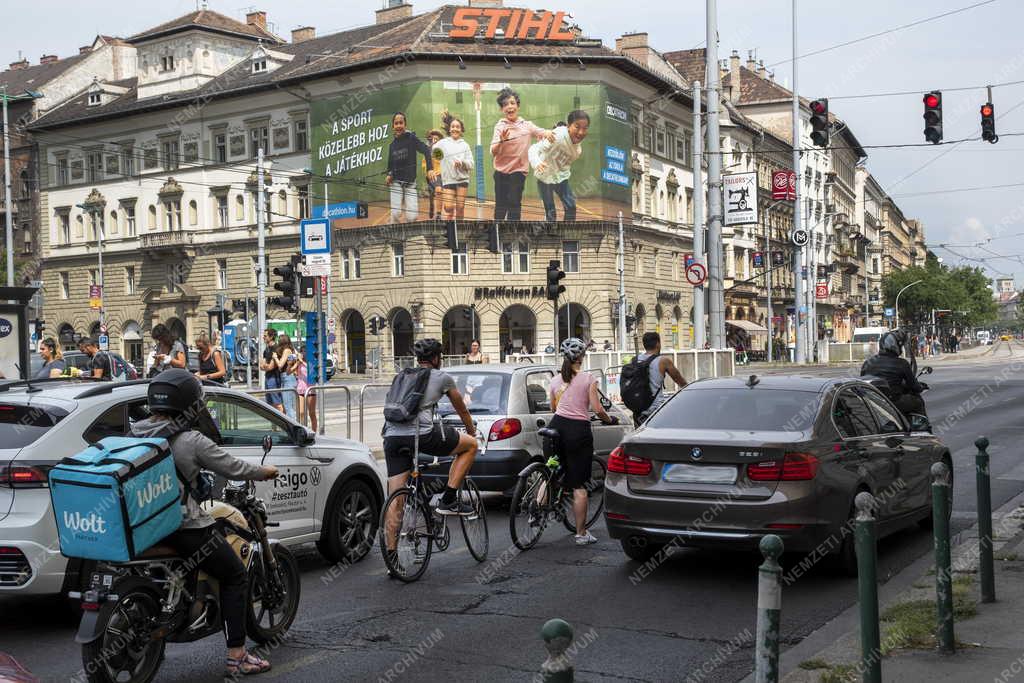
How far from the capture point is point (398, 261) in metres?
57.2

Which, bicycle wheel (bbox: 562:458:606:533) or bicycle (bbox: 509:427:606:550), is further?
bicycle wheel (bbox: 562:458:606:533)

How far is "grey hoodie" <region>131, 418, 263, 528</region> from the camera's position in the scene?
5645 millimetres

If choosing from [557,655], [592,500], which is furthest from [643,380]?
[557,655]

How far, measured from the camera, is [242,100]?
206ft

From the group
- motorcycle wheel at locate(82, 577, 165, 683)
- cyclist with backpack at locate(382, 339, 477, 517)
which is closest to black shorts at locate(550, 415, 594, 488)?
cyclist with backpack at locate(382, 339, 477, 517)

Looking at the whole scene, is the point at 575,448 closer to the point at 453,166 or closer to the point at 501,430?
→ the point at 501,430

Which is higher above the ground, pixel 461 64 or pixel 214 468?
pixel 461 64

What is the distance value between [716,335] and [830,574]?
15603 millimetres

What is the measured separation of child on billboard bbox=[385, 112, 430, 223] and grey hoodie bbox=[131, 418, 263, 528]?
5063 cm

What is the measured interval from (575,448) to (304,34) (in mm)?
62797

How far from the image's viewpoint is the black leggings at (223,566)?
5.60 m

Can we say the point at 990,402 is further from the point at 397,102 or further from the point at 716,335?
the point at 397,102

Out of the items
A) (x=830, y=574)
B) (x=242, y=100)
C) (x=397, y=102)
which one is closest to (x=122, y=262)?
(x=242, y=100)

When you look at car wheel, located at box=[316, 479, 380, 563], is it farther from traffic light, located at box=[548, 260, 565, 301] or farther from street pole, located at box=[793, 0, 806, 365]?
street pole, located at box=[793, 0, 806, 365]
